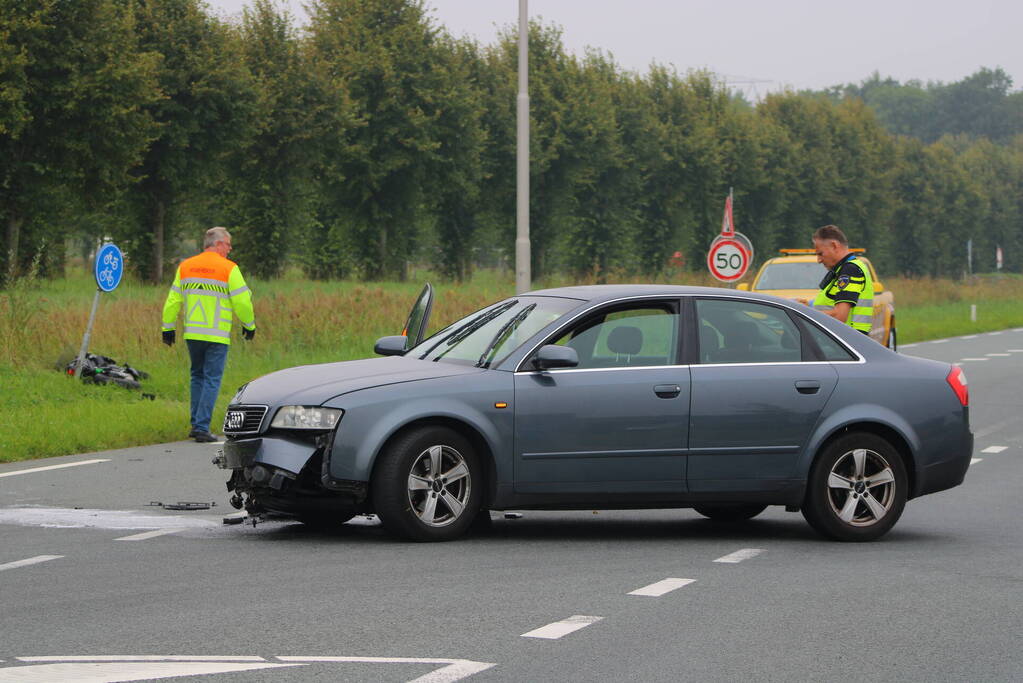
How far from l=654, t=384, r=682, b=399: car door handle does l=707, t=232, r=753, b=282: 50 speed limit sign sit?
16085mm

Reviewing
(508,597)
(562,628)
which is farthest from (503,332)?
(562,628)

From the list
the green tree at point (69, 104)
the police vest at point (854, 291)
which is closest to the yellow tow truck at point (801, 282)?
the police vest at point (854, 291)

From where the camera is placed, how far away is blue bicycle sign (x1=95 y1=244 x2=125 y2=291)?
18.1 metres

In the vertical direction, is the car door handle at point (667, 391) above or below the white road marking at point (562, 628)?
above

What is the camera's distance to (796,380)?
9.45 metres

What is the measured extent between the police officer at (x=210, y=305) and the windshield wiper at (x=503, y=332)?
5095mm

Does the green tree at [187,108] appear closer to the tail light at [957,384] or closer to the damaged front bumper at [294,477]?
the damaged front bumper at [294,477]

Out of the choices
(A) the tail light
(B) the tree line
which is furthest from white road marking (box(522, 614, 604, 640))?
(B) the tree line

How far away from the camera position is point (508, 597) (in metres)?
7.42

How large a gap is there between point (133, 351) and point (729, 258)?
9.50 meters

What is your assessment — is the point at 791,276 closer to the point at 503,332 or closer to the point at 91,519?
the point at 503,332

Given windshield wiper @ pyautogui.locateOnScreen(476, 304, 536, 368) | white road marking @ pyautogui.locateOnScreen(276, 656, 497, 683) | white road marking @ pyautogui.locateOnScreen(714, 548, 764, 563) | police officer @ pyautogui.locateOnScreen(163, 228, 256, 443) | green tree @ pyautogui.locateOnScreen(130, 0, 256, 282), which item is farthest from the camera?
green tree @ pyautogui.locateOnScreen(130, 0, 256, 282)

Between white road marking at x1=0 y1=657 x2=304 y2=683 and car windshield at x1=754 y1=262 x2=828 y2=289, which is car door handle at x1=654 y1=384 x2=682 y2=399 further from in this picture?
car windshield at x1=754 y1=262 x2=828 y2=289

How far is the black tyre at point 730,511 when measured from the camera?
33.8 ft
